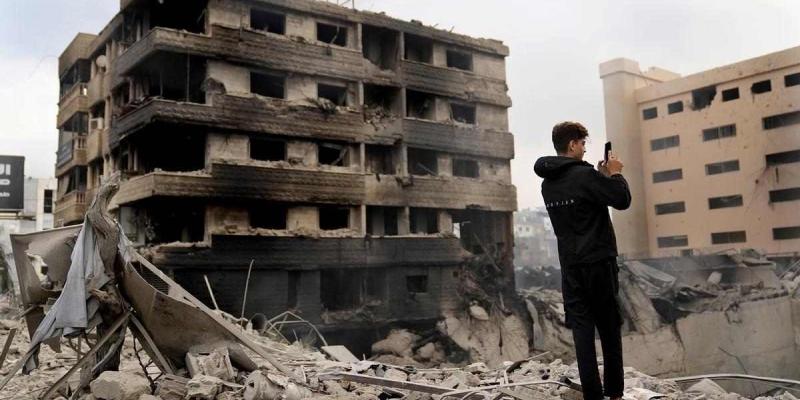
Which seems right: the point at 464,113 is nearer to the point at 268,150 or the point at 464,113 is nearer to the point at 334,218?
the point at 334,218

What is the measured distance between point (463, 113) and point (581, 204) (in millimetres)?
24198

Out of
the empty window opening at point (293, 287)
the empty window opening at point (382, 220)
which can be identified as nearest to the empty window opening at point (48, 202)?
the empty window opening at point (293, 287)

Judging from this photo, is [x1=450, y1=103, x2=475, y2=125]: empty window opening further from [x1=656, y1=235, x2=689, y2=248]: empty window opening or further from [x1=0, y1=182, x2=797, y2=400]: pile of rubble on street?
[x1=0, y1=182, x2=797, y2=400]: pile of rubble on street

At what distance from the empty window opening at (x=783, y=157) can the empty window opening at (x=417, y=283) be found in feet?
64.7

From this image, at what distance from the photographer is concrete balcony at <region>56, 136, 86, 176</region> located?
2631cm

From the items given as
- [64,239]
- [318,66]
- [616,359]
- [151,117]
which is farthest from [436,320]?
[616,359]

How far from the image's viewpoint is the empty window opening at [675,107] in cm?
3511

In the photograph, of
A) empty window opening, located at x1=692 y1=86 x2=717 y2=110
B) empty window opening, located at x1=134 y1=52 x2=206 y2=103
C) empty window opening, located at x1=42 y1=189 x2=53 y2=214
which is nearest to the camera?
empty window opening, located at x1=134 y1=52 x2=206 y2=103

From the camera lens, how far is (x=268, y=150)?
74.2 feet

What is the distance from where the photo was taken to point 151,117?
19.6 m

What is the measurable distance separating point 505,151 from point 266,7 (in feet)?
38.3

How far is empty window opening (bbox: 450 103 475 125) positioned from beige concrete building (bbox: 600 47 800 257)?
13.5 m

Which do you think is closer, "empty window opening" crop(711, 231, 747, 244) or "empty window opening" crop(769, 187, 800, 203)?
"empty window opening" crop(769, 187, 800, 203)

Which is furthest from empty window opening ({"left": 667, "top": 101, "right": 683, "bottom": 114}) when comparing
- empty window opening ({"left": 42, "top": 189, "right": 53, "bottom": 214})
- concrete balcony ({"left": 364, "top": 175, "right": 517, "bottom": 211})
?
empty window opening ({"left": 42, "top": 189, "right": 53, "bottom": 214})
